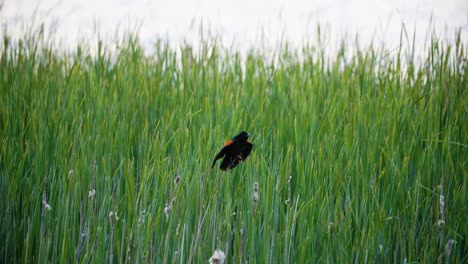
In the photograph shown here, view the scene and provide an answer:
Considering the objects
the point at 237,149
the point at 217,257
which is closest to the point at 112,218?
the point at 217,257

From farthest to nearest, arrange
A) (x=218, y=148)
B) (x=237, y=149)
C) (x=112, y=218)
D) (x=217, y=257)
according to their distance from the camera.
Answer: (x=218, y=148) → (x=112, y=218) → (x=217, y=257) → (x=237, y=149)

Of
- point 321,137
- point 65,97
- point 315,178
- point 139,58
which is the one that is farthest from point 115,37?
point 315,178

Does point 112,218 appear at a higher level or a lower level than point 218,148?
lower

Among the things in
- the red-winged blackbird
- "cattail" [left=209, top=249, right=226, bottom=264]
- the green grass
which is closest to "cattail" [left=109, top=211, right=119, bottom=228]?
the green grass

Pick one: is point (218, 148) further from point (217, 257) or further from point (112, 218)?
point (217, 257)

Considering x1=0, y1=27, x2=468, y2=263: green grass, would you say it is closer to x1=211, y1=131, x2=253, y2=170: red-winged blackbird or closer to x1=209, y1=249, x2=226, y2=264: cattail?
x1=209, y1=249, x2=226, y2=264: cattail

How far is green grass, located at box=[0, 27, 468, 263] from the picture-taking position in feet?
6.93

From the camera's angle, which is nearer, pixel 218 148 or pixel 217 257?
pixel 217 257

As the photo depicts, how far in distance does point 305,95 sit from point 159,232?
1.38 m

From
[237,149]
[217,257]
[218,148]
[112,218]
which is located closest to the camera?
[237,149]

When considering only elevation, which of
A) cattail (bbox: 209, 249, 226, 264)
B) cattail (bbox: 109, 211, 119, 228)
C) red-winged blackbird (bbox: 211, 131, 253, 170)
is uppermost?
red-winged blackbird (bbox: 211, 131, 253, 170)

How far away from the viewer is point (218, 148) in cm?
255

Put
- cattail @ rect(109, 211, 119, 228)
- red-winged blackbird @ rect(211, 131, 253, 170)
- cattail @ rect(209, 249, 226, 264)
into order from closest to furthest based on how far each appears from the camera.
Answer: red-winged blackbird @ rect(211, 131, 253, 170), cattail @ rect(209, 249, 226, 264), cattail @ rect(109, 211, 119, 228)

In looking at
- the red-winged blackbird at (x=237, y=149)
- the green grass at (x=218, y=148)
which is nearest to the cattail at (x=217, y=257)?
the green grass at (x=218, y=148)
